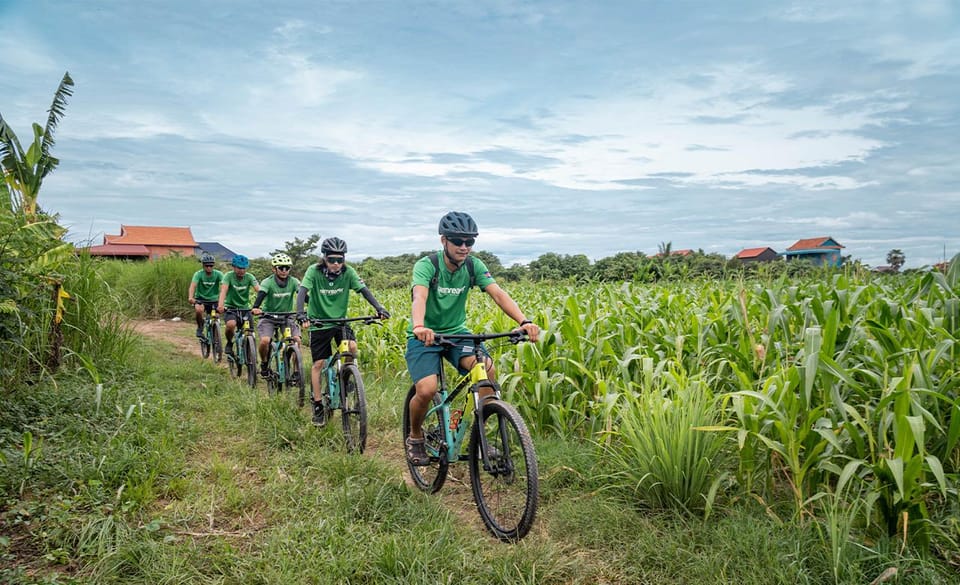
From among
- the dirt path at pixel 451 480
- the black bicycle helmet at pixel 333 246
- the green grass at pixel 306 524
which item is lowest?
the dirt path at pixel 451 480

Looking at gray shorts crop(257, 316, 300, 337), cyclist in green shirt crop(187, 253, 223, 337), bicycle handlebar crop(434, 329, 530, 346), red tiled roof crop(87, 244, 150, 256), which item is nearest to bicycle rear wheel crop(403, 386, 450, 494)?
bicycle handlebar crop(434, 329, 530, 346)

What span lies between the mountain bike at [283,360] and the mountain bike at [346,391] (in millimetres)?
1281

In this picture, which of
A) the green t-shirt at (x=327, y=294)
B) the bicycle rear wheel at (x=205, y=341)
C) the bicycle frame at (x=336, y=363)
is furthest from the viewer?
the bicycle rear wheel at (x=205, y=341)

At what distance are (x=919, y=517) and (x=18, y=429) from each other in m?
8.12

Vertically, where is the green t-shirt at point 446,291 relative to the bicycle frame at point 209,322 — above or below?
above

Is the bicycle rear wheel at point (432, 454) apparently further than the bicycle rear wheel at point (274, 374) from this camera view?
No

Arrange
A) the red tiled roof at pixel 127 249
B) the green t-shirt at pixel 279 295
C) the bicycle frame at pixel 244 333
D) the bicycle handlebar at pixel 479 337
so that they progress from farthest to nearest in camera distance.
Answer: the red tiled roof at pixel 127 249
the bicycle frame at pixel 244 333
the green t-shirt at pixel 279 295
the bicycle handlebar at pixel 479 337

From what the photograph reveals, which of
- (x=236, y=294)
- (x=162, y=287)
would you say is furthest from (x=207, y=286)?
(x=162, y=287)

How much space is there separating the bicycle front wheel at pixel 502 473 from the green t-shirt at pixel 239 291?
8118mm

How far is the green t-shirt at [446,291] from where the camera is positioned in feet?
17.5

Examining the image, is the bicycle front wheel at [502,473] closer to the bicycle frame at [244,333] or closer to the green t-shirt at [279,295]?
the green t-shirt at [279,295]

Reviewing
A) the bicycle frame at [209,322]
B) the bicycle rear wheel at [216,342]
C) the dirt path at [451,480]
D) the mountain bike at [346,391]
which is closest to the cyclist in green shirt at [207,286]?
the bicycle frame at [209,322]

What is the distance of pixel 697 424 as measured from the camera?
4.68 metres

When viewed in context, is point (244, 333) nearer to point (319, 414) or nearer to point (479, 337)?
point (319, 414)
